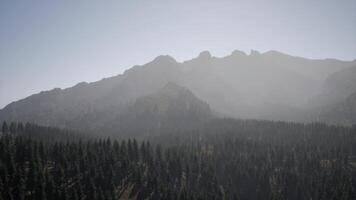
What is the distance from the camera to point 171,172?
483 ft

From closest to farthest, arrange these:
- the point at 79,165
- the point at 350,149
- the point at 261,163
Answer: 1. the point at 79,165
2. the point at 261,163
3. the point at 350,149

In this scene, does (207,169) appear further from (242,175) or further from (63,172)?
(63,172)

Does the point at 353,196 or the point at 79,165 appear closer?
the point at 79,165

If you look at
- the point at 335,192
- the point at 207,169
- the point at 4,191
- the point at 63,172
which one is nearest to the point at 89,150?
the point at 63,172

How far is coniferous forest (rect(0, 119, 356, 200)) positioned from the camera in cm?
10069

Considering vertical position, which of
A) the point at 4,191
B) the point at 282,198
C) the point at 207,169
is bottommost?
the point at 282,198

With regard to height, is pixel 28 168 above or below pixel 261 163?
above

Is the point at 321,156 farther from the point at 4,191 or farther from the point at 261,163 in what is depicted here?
the point at 4,191

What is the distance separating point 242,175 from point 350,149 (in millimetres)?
82543

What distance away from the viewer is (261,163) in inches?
6767

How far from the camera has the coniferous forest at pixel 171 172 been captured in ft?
330

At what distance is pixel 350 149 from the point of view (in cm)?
18550

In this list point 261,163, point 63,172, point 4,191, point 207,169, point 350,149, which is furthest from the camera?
point 350,149

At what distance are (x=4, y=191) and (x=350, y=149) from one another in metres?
192
